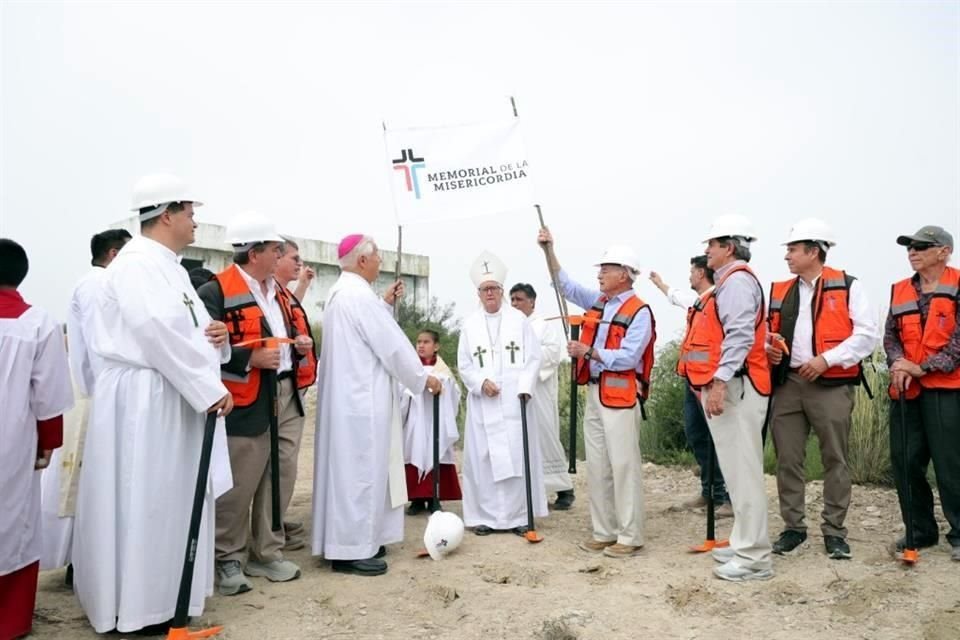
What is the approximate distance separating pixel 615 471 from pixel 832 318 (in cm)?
187

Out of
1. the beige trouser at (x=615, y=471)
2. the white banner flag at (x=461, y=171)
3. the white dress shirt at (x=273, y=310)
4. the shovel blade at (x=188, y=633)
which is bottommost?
the shovel blade at (x=188, y=633)

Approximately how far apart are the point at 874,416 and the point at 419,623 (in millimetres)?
5781

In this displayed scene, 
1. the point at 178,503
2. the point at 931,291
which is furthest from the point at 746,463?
the point at 178,503

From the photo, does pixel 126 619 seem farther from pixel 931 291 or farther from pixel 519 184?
pixel 931 291

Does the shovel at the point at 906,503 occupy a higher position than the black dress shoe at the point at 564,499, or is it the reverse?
the shovel at the point at 906,503

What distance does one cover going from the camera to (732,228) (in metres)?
5.57

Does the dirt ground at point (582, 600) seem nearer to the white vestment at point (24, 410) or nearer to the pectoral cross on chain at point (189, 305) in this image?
the white vestment at point (24, 410)

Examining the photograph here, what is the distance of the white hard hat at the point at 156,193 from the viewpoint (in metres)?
4.48

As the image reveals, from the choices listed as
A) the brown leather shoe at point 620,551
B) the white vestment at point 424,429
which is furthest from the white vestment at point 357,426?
the white vestment at point 424,429

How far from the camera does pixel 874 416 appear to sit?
842cm

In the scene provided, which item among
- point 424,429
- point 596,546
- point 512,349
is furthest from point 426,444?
point 596,546

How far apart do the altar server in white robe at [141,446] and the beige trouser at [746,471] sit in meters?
3.18

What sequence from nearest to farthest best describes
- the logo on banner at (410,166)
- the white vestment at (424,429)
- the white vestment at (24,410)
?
the white vestment at (24,410)
the logo on banner at (410,166)
the white vestment at (424,429)

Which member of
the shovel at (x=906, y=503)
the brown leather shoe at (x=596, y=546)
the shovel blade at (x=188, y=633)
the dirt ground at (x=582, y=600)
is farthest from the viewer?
the brown leather shoe at (x=596, y=546)
